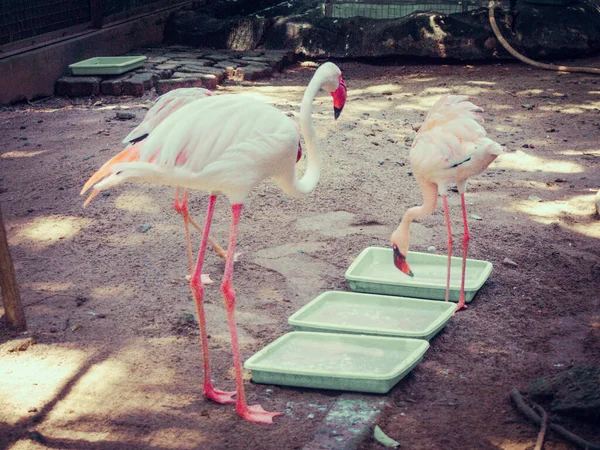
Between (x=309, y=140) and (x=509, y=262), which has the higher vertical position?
(x=309, y=140)

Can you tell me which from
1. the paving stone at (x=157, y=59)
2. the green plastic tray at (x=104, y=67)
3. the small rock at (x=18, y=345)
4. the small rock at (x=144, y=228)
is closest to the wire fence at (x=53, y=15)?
the green plastic tray at (x=104, y=67)

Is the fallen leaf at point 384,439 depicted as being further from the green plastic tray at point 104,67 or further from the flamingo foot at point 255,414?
the green plastic tray at point 104,67

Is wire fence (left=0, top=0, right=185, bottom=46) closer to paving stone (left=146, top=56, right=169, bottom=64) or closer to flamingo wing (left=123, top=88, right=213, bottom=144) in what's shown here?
paving stone (left=146, top=56, right=169, bottom=64)

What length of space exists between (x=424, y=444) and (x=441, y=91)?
5.90 metres

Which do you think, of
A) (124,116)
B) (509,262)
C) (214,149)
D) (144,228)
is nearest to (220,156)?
(214,149)

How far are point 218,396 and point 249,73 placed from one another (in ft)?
20.4

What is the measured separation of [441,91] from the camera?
7930 mm

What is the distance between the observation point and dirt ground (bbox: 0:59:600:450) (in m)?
2.77

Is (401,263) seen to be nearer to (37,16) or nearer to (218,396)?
(218,396)

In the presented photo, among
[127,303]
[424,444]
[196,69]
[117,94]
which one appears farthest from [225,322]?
[196,69]

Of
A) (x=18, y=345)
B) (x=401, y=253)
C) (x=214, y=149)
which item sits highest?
(x=214, y=149)

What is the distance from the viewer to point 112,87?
7.78 metres

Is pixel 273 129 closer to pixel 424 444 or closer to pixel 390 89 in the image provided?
pixel 424 444

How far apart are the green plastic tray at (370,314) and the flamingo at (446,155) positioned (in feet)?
0.76
